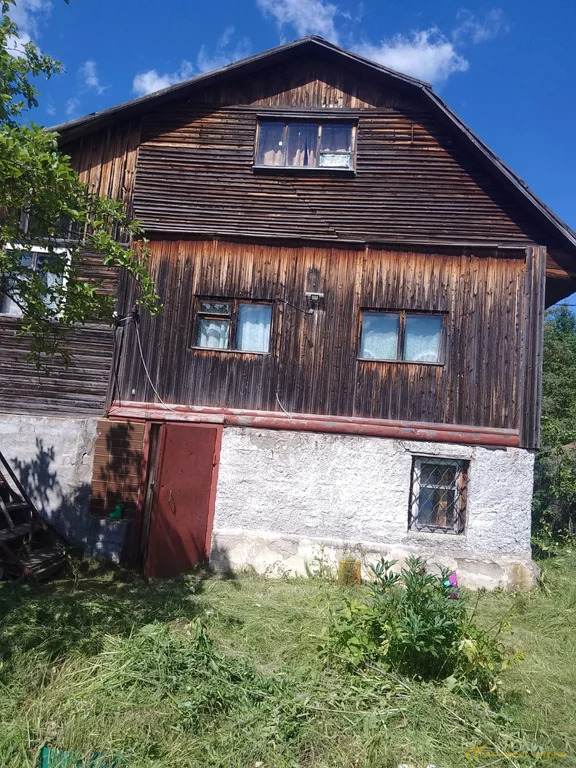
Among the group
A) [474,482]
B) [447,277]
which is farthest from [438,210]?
[474,482]

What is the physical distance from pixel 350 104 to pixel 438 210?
2389 mm

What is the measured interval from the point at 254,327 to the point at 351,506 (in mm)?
3222

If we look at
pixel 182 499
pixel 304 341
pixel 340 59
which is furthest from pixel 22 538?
pixel 340 59

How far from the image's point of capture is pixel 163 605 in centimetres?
607

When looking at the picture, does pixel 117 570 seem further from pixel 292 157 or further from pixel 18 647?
pixel 292 157

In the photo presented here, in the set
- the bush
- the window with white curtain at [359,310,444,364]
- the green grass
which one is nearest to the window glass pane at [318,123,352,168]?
the window with white curtain at [359,310,444,364]

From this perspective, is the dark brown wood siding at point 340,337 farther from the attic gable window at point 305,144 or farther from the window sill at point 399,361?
the attic gable window at point 305,144

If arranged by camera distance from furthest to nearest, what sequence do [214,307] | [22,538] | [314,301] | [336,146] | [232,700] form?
1. [336,146]
2. [214,307]
3. [314,301]
4. [22,538]
5. [232,700]

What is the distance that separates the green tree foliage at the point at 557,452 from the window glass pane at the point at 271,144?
29.9ft

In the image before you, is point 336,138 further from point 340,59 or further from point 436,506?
point 436,506

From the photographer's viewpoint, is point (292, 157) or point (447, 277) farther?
point (292, 157)

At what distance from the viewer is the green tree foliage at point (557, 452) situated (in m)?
11.8

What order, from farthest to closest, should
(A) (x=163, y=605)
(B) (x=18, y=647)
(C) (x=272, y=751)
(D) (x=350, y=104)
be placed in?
1. (D) (x=350, y=104)
2. (A) (x=163, y=605)
3. (B) (x=18, y=647)
4. (C) (x=272, y=751)

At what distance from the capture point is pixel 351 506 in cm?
766
